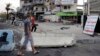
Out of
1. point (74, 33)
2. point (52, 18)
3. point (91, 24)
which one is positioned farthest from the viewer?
point (52, 18)

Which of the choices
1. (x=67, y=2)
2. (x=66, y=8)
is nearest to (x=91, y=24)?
(x=67, y=2)

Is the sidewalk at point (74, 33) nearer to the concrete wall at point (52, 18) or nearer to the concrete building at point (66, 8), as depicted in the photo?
the concrete building at point (66, 8)

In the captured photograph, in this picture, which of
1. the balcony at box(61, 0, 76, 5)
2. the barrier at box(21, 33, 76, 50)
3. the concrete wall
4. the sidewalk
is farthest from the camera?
the balcony at box(61, 0, 76, 5)

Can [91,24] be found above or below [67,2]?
above

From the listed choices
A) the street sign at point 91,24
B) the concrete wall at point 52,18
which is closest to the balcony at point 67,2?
the concrete wall at point 52,18

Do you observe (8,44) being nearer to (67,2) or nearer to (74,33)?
(74,33)

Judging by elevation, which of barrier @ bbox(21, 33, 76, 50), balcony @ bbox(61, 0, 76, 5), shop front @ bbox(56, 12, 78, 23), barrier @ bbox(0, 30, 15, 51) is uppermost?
barrier @ bbox(0, 30, 15, 51)

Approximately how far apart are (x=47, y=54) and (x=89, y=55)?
1.66 meters

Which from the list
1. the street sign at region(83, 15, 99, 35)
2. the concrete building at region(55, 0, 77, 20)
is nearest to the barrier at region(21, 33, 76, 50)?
the street sign at region(83, 15, 99, 35)

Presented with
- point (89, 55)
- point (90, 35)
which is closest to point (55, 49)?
point (89, 55)

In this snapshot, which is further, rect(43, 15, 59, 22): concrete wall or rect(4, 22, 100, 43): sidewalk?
rect(43, 15, 59, 22): concrete wall

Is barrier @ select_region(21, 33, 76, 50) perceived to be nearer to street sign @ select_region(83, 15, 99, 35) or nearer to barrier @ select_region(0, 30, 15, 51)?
barrier @ select_region(0, 30, 15, 51)

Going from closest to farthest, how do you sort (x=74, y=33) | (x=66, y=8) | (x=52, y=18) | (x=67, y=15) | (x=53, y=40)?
1. (x=53, y=40)
2. (x=74, y=33)
3. (x=67, y=15)
4. (x=52, y=18)
5. (x=66, y=8)

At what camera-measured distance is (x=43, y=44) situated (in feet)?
52.5
